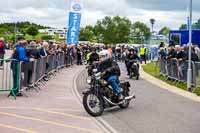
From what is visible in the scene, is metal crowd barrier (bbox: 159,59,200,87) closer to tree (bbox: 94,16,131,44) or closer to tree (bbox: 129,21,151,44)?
tree (bbox: 94,16,131,44)

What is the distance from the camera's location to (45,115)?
13156mm

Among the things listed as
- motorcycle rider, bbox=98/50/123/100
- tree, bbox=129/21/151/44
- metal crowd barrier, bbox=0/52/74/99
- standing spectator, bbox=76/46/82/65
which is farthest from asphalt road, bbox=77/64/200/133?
tree, bbox=129/21/151/44

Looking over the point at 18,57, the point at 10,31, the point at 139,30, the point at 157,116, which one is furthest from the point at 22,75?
the point at 10,31

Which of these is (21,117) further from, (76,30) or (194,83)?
(76,30)

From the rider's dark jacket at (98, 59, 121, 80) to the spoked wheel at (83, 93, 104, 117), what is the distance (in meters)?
0.93

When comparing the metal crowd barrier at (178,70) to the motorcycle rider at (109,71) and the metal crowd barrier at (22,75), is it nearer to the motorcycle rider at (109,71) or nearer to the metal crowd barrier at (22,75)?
the metal crowd barrier at (22,75)

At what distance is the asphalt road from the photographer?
11477mm

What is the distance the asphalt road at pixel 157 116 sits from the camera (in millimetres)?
11477

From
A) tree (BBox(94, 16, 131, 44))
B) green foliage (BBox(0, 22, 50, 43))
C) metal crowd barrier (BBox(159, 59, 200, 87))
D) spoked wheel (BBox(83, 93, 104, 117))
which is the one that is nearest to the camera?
spoked wheel (BBox(83, 93, 104, 117))

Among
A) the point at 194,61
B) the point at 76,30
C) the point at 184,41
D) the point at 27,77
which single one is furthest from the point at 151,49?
the point at 27,77

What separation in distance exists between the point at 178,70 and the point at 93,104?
A: 1129 cm

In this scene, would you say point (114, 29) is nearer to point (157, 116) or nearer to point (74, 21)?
point (74, 21)

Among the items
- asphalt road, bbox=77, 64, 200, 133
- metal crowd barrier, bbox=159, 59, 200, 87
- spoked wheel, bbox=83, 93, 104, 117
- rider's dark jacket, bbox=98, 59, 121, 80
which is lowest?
asphalt road, bbox=77, 64, 200, 133

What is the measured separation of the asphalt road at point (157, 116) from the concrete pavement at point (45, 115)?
706 millimetres
